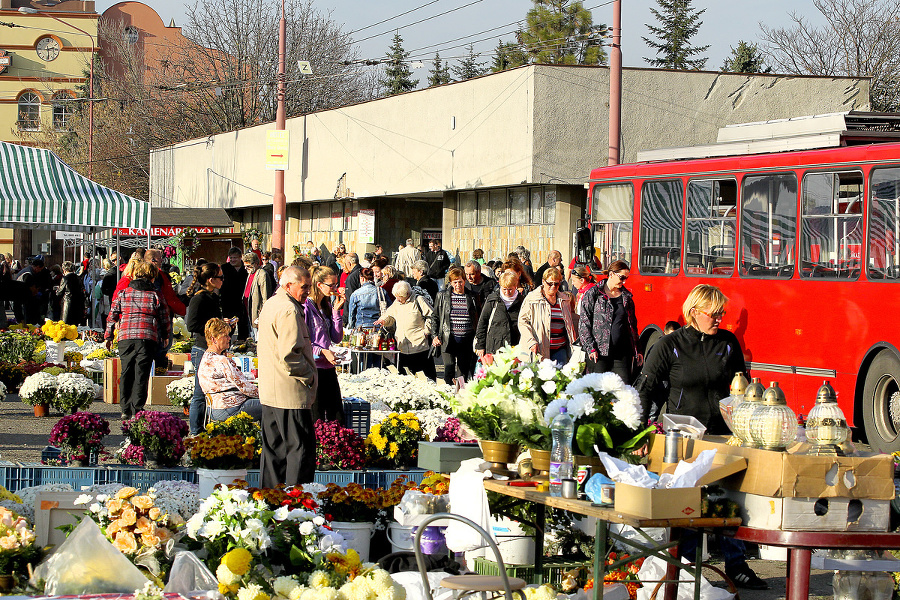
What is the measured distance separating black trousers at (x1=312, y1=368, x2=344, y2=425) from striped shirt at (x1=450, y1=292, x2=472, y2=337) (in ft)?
16.4

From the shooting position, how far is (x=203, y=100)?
54.2 meters

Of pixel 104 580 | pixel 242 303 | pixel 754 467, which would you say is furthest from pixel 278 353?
pixel 242 303

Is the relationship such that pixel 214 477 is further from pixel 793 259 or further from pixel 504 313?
pixel 793 259

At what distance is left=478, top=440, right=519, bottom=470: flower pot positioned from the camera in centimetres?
623

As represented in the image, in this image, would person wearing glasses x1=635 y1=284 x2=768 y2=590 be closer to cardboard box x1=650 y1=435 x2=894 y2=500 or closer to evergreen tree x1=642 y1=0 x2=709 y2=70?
cardboard box x1=650 y1=435 x2=894 y2=500

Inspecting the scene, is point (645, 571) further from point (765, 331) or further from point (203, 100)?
point (203, 100)

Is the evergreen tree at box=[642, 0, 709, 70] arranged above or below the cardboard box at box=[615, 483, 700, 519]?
above

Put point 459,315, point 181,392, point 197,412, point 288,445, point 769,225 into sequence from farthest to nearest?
point 459,315 → point 181,392 → point 769,225 → point 197,412 → point 288,445

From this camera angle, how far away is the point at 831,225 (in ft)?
42.6

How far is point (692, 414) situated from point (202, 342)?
29.6 ft

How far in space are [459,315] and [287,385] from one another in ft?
22.8

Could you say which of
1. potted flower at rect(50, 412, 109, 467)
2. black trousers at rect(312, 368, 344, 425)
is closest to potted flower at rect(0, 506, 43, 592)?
potted flower at rect(50, 412, 109, 467)

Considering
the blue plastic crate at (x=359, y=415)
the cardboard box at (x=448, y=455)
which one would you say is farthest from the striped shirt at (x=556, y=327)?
the cardboard box at (x=448, y=455)

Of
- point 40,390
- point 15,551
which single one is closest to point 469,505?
point 15,551
